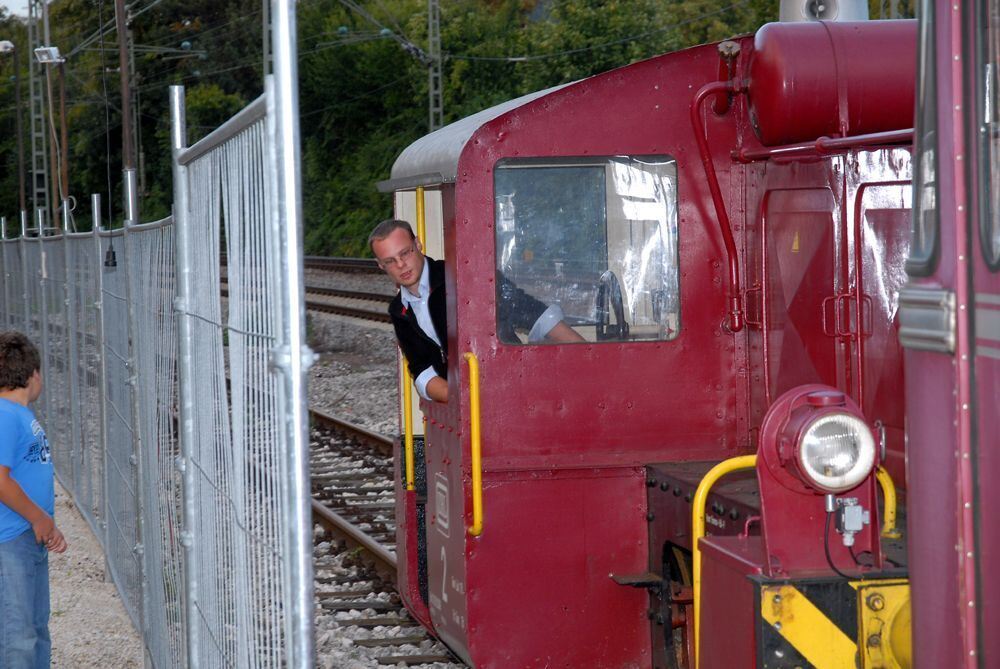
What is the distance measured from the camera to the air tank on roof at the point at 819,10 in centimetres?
602

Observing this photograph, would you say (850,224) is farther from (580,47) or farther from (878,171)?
(580,47)

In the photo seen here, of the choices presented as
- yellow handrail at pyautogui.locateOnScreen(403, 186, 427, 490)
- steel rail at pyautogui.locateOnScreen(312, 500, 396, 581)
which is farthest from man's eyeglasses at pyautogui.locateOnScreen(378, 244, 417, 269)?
steel rail at pyautogui.locateOnScreen(312, 500, 396, 581)

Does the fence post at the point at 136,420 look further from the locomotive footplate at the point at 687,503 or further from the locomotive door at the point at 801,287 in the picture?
the locomotive door at the point at 801,287

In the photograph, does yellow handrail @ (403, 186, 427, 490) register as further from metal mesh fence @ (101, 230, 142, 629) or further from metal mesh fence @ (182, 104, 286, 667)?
metal mesh fence @ (182, 104, 286, 667)

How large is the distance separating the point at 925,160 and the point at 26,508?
4.19 m

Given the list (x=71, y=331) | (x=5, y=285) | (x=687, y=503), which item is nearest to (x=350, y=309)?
(x=5, y=285)

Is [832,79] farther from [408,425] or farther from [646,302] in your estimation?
[408,425]

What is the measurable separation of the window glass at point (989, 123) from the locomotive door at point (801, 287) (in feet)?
7.59

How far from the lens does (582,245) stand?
18.0 feet

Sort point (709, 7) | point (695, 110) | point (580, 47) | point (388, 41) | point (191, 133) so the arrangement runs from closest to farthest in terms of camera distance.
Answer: point (695, 110) < point (580, 47) < point (709, 7) < point (388, 41) < point (191, 133)

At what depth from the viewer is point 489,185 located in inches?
213

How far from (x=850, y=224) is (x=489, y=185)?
147cm

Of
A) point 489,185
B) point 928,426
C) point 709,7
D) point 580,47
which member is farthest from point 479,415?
point 709,7

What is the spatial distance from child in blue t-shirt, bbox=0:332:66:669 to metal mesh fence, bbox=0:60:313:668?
52 cm
